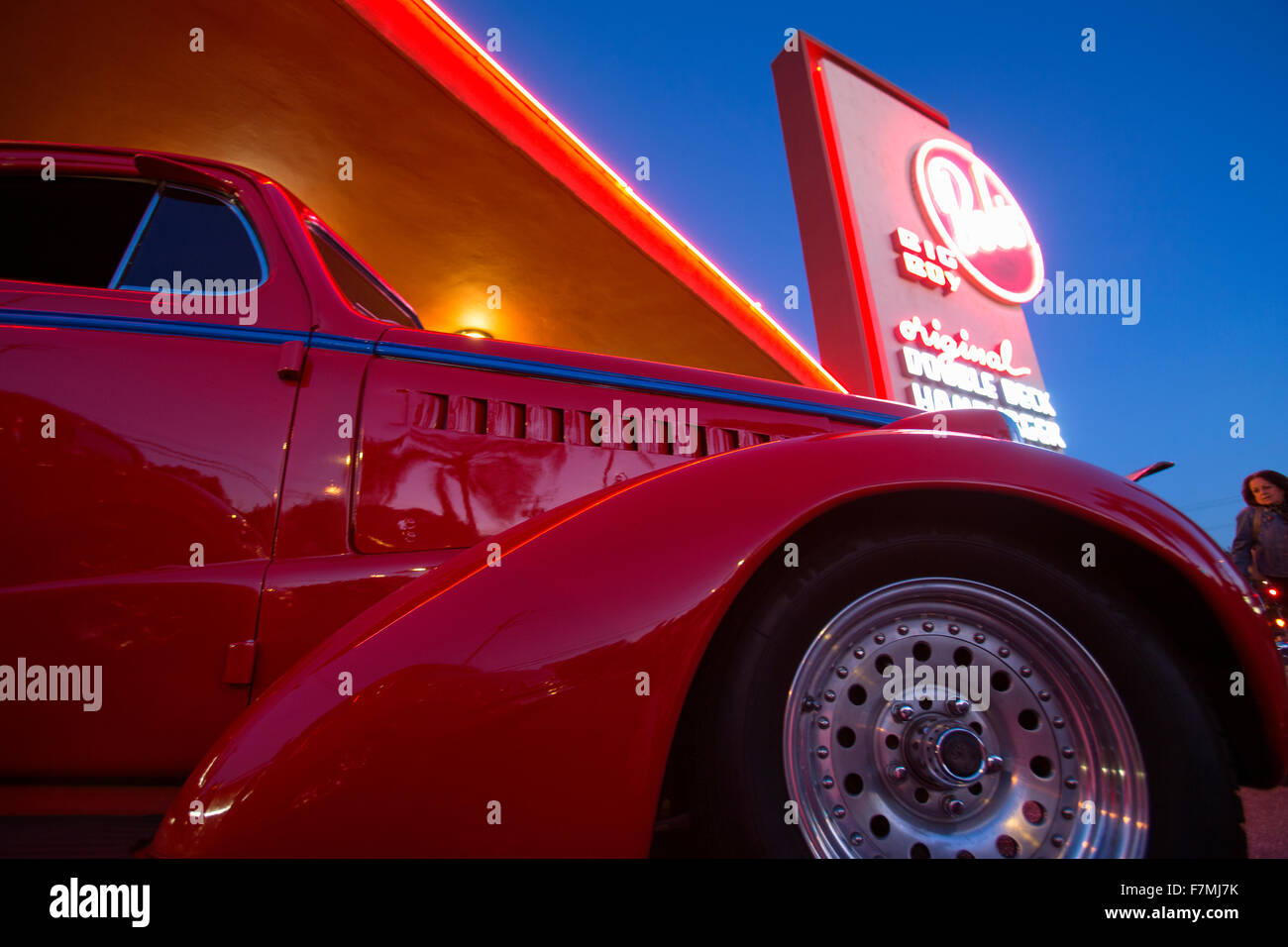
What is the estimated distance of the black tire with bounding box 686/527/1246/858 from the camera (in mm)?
1026

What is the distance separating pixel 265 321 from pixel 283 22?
4507 mm

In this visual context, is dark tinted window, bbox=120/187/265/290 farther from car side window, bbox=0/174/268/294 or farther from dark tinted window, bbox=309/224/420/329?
dark tinted window, bbox=309/224/420/329

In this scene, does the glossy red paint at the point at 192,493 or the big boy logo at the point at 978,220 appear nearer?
the glossy red paint at the point at 192,493

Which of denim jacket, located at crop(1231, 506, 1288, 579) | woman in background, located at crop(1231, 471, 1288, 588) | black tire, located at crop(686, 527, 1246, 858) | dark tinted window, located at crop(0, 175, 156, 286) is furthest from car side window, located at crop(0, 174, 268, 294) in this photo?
woman in background, located at crop(1231, 471, 1288, 588)

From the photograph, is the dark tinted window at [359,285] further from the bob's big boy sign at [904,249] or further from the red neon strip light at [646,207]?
the bob's big boy sign at [904,249]

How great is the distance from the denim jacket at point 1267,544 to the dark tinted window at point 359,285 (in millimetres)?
5336

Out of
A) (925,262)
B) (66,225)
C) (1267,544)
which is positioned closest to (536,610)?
(66,225)

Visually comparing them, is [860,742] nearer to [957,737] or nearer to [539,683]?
[957,737]

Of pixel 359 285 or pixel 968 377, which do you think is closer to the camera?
pixel 359 285

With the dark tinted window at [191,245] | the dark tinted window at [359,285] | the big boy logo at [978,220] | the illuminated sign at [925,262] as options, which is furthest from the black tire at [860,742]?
the big boy logo at [978,220]

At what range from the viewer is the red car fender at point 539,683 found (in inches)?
36.9

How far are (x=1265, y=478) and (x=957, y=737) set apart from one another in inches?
201

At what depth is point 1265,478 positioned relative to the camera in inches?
175

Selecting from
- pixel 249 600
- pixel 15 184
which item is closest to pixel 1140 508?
pixel 249 600
